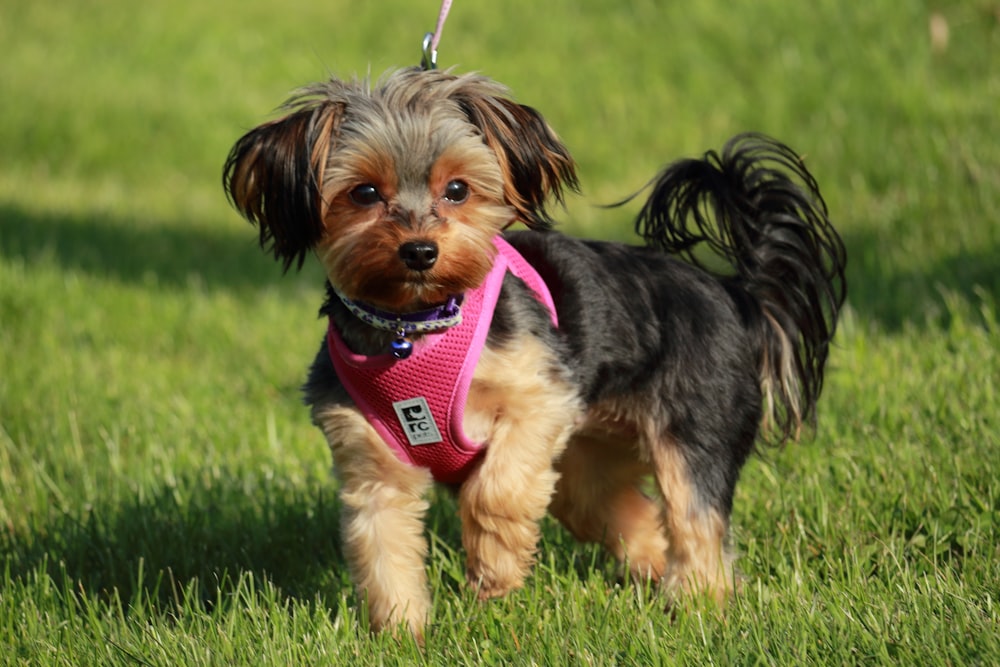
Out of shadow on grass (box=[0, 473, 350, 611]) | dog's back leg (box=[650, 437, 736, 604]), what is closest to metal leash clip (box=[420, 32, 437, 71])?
dog's back leg (box=[650, 437, 736, 604])

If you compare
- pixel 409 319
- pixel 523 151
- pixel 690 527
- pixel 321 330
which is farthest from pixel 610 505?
pixel 321 330

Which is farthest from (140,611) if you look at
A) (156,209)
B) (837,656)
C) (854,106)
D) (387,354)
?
(156,209)


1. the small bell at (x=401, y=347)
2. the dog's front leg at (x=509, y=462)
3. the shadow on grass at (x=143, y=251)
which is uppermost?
the small bell at (x=401, y=347)

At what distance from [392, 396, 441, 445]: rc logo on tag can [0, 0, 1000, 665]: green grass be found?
564mm

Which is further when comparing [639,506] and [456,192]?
[639,506]

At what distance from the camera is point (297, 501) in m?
5.16

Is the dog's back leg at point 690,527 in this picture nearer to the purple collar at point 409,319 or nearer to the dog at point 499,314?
the dog at point 499,314

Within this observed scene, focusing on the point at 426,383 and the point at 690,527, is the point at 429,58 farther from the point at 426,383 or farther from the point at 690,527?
the point at 690,527

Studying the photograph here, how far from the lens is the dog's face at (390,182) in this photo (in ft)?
11.6

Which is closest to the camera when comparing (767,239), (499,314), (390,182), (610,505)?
(390,182)

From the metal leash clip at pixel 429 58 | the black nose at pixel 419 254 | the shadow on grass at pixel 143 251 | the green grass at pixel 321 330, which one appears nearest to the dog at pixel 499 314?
the black nose at pixel 419 254

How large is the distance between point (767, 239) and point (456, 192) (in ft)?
4.36

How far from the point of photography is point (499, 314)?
3857 mm

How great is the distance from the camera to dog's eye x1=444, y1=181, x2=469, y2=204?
3.68 m
